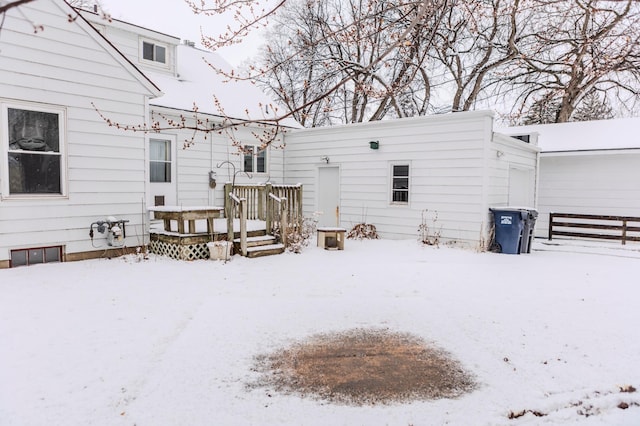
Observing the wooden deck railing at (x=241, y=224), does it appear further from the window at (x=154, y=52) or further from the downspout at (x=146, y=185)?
the window at (x=154, y=52)

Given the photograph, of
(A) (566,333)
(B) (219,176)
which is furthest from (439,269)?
(B) (219,176)

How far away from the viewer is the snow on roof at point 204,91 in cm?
1012

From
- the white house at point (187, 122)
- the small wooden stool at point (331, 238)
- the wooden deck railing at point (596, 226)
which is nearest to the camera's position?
the small wooden stool at point (331, 238)

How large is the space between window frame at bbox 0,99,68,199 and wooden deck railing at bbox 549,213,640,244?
1197cm

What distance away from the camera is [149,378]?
305 cm

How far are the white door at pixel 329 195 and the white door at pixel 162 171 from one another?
13.4 ft

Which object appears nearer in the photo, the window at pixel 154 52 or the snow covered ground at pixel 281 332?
the snow covered ground at pixel 281 332

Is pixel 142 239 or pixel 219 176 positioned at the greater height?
pixel 219 176

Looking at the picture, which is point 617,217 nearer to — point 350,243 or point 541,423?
point 350,243

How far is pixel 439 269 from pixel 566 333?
2.97 meters

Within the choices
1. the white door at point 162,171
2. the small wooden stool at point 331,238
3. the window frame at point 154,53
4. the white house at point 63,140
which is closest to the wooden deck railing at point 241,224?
the white house at point 63,140

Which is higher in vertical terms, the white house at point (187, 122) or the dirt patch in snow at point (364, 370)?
the white house at point (187, 122)

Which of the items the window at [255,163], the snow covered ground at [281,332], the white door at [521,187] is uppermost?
the window at [255,163]

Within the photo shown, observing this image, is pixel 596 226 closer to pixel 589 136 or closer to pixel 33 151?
pixel 589 136
